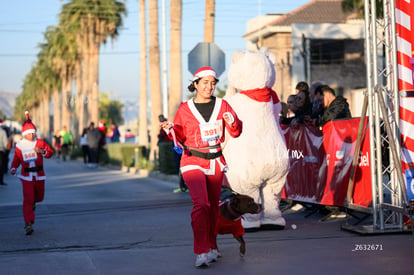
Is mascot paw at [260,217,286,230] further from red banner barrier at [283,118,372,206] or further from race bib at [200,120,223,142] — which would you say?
race bib at [200,120,223,142]

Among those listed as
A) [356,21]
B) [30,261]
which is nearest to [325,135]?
[30,261]

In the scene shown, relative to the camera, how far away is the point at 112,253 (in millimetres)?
8164

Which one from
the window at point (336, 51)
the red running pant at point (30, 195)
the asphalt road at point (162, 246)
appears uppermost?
the window at point (336, 51)

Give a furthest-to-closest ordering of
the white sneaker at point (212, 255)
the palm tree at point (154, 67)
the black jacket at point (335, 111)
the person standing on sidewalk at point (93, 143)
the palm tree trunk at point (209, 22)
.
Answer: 1. the person standing on sidewalk at point (93, 143)
2. the palm tree at point (154, 67)
3. the palm tree trunk at point (209, 22)
4. the black jacket at point (335, 111)
5. the white sneaker at point (212, 255)

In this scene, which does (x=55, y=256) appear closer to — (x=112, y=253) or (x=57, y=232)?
(x=112, y=253)

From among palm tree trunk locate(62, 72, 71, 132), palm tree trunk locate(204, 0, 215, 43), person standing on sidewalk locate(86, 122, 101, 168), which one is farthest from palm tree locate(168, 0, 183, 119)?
palm tree trunk locate(62, 72, 71, 132)

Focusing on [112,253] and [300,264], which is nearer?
[300,264]

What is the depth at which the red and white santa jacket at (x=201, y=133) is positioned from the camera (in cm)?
738

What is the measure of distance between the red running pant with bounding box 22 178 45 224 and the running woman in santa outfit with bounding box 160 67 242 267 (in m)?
3.44

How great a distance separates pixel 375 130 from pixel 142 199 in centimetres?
727

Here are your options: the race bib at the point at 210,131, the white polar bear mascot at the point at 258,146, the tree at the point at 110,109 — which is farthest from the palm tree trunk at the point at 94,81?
the tree at the point at 110,109

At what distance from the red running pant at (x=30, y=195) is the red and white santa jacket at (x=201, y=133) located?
11.3ft

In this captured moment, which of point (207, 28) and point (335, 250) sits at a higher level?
point (207, 28)

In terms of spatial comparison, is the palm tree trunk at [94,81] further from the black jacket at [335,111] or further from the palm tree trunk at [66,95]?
the black jacket at [335,111]
